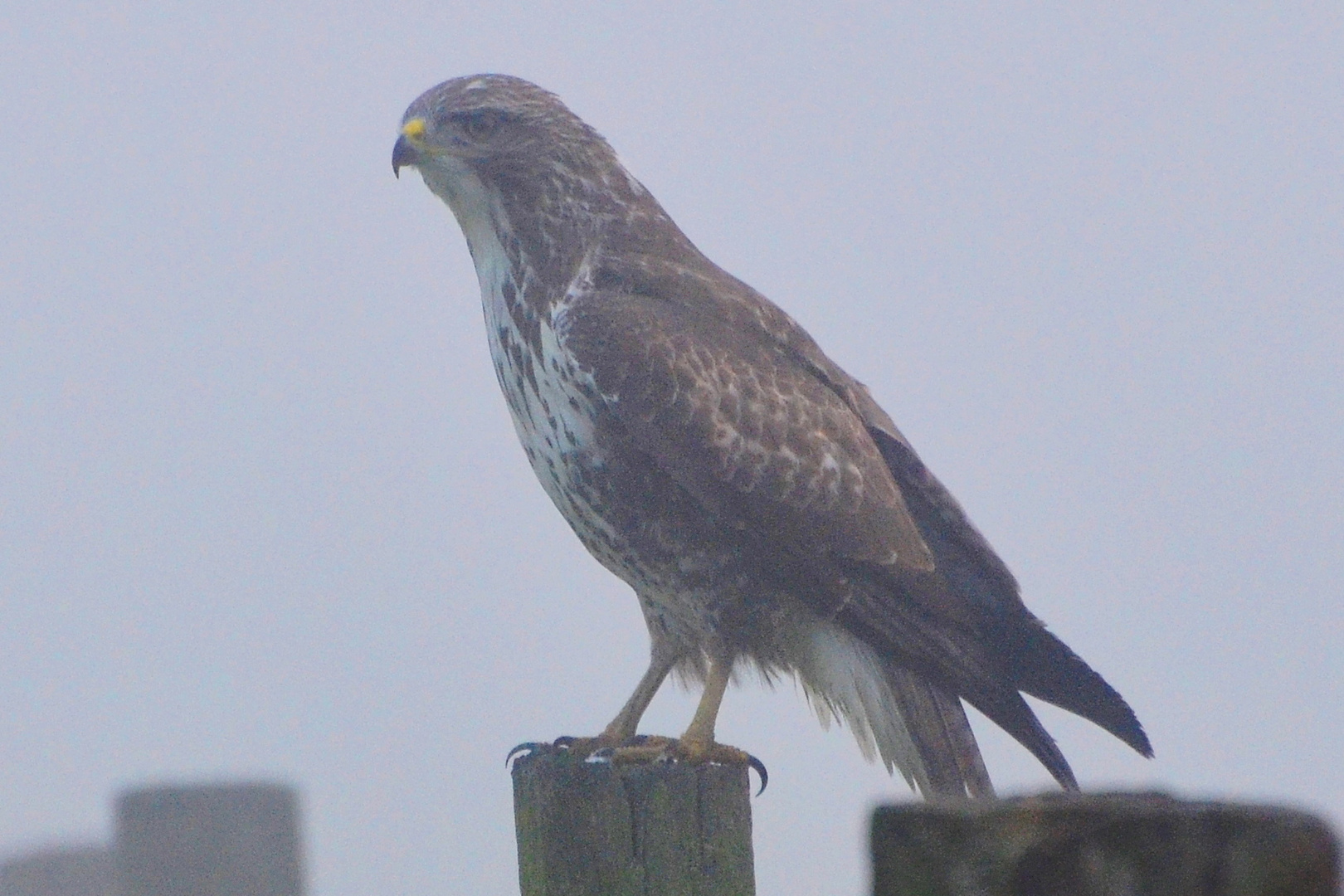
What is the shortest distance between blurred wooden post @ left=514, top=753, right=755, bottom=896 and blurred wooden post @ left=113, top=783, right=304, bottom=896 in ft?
2.18

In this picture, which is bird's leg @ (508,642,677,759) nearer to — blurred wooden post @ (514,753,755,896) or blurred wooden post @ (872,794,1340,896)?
blurred wooden post @ (514,753,755,896)

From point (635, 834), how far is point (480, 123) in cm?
284

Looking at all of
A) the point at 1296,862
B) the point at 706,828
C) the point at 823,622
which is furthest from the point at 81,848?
the point at 1296,862

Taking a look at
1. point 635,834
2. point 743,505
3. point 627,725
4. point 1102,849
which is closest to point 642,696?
point 627,725

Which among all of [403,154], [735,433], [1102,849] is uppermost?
[403,154]

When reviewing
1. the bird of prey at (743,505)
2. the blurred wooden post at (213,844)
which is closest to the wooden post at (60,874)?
the blurred wooden post at (213,844)

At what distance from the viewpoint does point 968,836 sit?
1.37 metres

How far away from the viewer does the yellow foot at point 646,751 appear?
4.93m

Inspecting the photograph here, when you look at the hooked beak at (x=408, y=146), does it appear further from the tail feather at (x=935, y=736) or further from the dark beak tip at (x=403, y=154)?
the tail feather at (x=935, y=736)

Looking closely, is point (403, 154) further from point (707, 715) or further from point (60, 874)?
point (60, 874)

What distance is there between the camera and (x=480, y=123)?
238 inches

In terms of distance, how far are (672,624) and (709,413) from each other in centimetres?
72

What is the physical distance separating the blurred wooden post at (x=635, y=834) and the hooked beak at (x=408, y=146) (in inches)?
101

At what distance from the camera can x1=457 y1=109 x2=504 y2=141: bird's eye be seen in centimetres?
602
